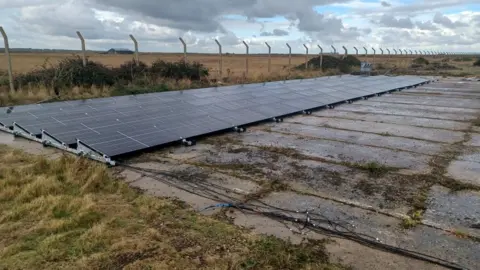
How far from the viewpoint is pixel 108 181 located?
6238 millimetres

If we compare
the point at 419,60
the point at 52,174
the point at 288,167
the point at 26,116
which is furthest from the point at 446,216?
the point at 419,60

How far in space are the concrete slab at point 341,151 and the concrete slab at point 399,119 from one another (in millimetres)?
4019

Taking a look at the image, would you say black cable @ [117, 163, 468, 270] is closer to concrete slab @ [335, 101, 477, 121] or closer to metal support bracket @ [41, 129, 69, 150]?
metal support bracket @ [41, 129, 69, 150]

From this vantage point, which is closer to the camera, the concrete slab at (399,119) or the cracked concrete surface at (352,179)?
the cracked concrete surface at (352,179)

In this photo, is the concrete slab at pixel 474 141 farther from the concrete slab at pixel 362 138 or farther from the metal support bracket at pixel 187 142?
the metal support bracket at pixel 187 142

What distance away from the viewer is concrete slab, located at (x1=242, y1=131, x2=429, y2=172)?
7793 mm

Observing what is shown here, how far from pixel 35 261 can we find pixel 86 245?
0.53 metres

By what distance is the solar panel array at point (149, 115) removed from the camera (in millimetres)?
8414

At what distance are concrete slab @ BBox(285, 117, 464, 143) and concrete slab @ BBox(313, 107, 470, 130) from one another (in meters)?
0.63

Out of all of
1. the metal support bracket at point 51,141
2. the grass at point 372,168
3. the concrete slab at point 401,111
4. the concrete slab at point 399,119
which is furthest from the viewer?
the concrete slab at point 401,111

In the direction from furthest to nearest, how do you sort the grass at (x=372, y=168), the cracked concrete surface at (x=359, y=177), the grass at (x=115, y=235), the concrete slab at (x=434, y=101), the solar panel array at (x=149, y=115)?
the concrete slab at (x=434, y=101), the solar panel array at (x=149, y=115), the grass at (x=372, y=168), the cracked concrete surface at (x=359, y=177), the grass at (x=115, y=235)

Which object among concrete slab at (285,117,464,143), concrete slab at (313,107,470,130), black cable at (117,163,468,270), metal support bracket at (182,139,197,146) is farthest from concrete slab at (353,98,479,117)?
black cable at (117,163,468,270)

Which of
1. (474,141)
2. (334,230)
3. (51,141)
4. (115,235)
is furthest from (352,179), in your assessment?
(51,141)

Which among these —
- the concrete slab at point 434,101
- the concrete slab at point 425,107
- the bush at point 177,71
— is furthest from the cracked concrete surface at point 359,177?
the bush at point 177,71
